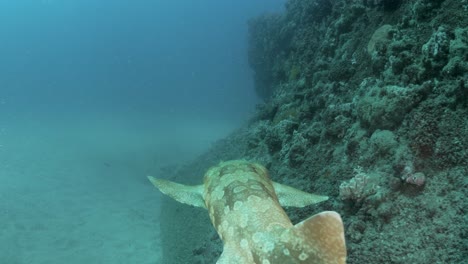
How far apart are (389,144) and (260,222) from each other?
256cm

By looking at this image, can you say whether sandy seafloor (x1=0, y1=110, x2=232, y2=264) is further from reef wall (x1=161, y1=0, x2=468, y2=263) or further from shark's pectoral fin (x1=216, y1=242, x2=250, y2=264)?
shark's pectoral fin (x1=216, y1=242, x2=250, y2=264)

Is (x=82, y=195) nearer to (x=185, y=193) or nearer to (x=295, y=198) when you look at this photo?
(x=185, y=193)

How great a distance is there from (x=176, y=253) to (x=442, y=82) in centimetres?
761

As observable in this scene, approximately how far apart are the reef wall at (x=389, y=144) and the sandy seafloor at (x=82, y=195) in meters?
3.17

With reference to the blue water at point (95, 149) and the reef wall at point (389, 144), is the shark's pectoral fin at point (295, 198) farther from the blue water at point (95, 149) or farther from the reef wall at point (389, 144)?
the blue water at point (95, 149)

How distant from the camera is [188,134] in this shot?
32375 millimetres

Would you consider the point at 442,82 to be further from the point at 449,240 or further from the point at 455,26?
the point at 449,240

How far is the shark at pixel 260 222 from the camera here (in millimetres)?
3021

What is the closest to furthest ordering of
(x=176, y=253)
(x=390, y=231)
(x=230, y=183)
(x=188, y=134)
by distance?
(x=390, y=231)
(x=230, y=183)
(x=176, y=253)
(x=188, y=134)

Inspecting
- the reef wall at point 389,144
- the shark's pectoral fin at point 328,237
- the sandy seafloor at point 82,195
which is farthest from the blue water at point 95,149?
the shark's pectoral fin at point 328,237

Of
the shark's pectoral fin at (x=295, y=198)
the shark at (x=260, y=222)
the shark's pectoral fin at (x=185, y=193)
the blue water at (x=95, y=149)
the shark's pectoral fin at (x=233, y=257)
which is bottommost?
the blue water at (x=95, y=149)

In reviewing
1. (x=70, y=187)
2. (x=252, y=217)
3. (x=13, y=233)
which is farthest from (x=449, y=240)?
(x=70, y=187)

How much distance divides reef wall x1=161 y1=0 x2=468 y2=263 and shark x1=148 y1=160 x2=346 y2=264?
901 mm

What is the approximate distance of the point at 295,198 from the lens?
15.3 ft
